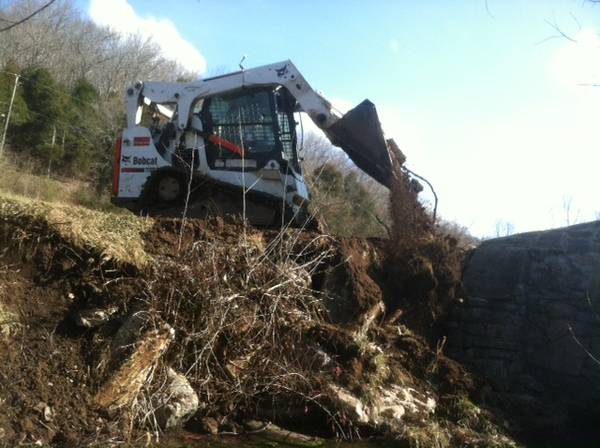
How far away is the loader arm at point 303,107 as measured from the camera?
8.39m

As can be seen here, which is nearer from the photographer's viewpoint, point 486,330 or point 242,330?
point 242,330

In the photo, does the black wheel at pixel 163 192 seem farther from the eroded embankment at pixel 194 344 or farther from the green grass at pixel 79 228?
the green grass at pixel 79 228

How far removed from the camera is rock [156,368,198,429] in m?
4.46

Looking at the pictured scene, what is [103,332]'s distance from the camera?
457 cm

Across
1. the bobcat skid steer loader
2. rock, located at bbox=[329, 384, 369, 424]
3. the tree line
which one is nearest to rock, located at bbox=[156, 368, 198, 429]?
rock, located at bbox=[329, 384, 369, 424]

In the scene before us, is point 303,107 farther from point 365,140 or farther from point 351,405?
point 351,405

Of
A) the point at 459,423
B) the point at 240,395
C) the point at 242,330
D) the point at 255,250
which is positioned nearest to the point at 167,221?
the point at 255,250

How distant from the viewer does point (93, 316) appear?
460cm

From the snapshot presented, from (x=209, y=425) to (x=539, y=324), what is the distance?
4421mm

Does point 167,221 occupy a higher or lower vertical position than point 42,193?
lower

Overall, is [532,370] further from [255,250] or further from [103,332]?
[103,332]

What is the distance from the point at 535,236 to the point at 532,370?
89.1 inches

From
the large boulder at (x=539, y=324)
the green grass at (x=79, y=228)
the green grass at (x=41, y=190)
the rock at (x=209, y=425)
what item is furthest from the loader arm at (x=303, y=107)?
the rock at (x=209, y=425)

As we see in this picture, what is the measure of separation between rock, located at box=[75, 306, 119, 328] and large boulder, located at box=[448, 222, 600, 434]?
409cm
